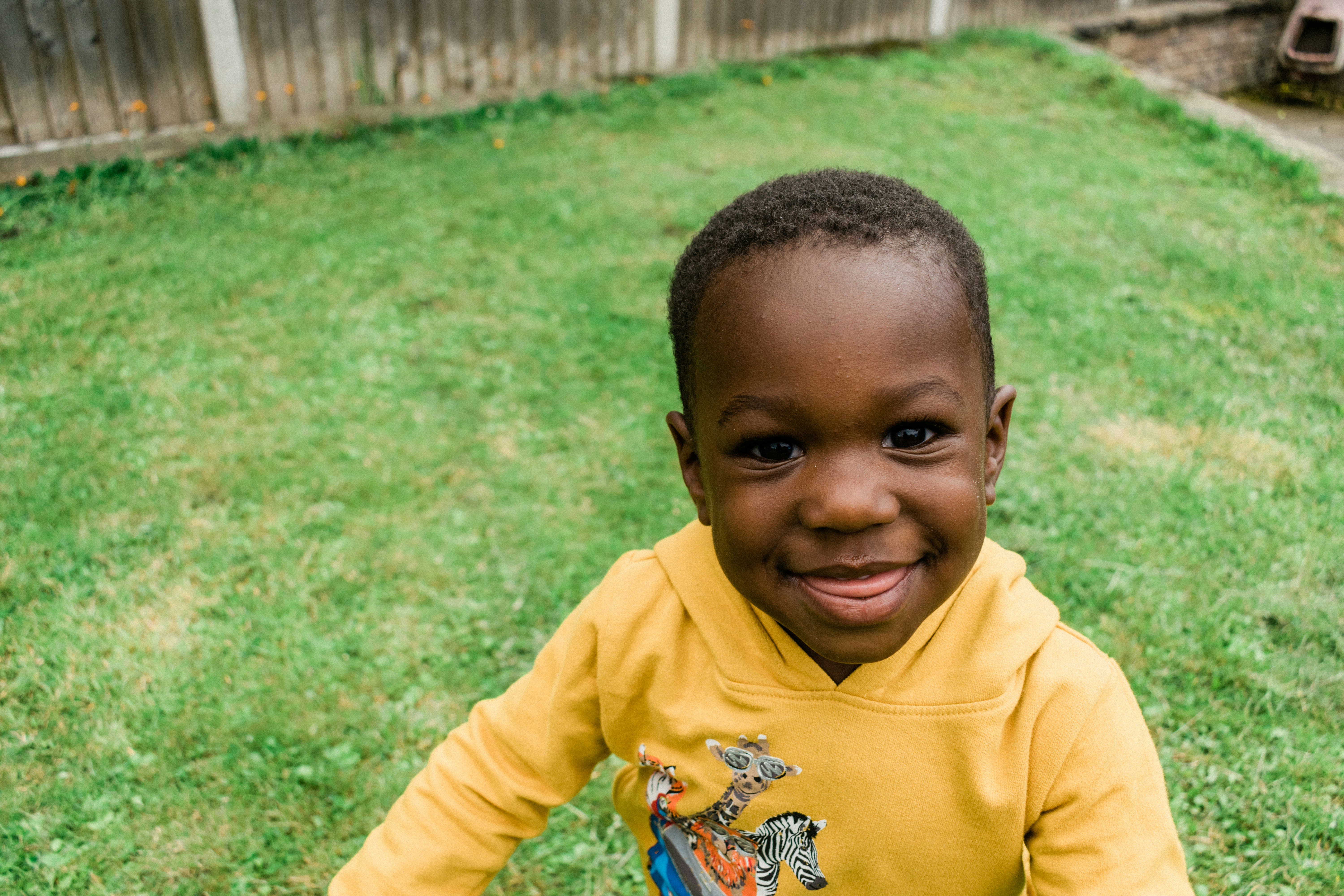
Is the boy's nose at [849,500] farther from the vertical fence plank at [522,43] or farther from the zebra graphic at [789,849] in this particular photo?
the vertical fence plank at [522,43]

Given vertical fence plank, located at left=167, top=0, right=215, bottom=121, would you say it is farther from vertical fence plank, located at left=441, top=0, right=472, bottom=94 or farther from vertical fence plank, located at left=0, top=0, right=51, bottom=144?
vertical fence plank, located at left=441, top=0, right=472, bottom=94

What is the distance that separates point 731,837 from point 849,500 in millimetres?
656

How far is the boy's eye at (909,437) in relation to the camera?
3.89 feet

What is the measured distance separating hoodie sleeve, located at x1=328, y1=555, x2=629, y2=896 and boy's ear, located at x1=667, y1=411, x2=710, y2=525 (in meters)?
0.21

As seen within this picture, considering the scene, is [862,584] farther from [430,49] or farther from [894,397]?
[430,49]

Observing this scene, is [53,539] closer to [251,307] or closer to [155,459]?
[155,459]

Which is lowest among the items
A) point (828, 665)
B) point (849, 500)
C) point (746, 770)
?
point (746, 770)

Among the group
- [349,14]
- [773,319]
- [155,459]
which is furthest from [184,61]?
[773,319]

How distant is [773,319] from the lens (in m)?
1.16

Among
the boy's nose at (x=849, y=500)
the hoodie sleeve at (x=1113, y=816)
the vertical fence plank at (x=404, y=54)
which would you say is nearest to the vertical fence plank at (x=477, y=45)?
the vertical fence plank at (x=404, y=54)

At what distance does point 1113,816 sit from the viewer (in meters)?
1.26

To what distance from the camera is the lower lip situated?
1.19 metres

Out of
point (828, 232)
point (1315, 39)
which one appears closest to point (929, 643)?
point (828, 232)

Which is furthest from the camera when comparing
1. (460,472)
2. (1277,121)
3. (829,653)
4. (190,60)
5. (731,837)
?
(1277,121)
